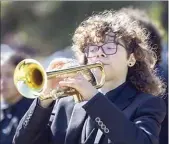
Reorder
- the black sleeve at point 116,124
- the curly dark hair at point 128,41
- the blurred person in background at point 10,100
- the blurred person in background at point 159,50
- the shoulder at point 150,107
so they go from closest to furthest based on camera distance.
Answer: the black sleeve at point 116,124 < the shoulder at point 150,107 < the curly dark hair at point 128,41 < the blurred person in background at point 159,50 < the blurred person in background at point 10,100

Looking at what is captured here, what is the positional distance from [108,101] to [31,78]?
575 mm

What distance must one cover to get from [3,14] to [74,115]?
43.0 ft

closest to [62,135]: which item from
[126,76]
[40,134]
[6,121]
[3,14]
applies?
[40,134]

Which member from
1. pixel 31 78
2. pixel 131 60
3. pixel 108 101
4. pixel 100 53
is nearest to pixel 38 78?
pixel 31 78

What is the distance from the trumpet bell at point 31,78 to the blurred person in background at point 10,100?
7.69ft

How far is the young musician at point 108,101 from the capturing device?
12.9ft

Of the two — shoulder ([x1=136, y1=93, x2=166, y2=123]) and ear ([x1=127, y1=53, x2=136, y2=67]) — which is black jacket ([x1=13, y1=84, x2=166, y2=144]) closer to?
shoulder ([x1=136, y1=93, x2=166, y2=123])

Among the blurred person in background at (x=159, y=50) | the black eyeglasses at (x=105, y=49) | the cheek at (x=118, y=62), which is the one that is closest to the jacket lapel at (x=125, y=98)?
the cheek at (x=118, y=62)

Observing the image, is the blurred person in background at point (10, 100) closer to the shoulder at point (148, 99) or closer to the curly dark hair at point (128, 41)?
the curly dark hair at point (128, 41)

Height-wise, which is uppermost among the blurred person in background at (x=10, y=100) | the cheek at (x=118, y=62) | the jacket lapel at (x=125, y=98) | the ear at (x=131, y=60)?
the cheek at (x=118, y=62)

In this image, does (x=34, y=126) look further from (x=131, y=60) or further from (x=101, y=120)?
(x=131, y=60)

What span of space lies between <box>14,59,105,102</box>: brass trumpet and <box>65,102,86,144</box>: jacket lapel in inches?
6.0

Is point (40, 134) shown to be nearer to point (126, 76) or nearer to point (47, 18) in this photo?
point (126, 76)

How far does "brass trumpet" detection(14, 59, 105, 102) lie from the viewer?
417 cm
